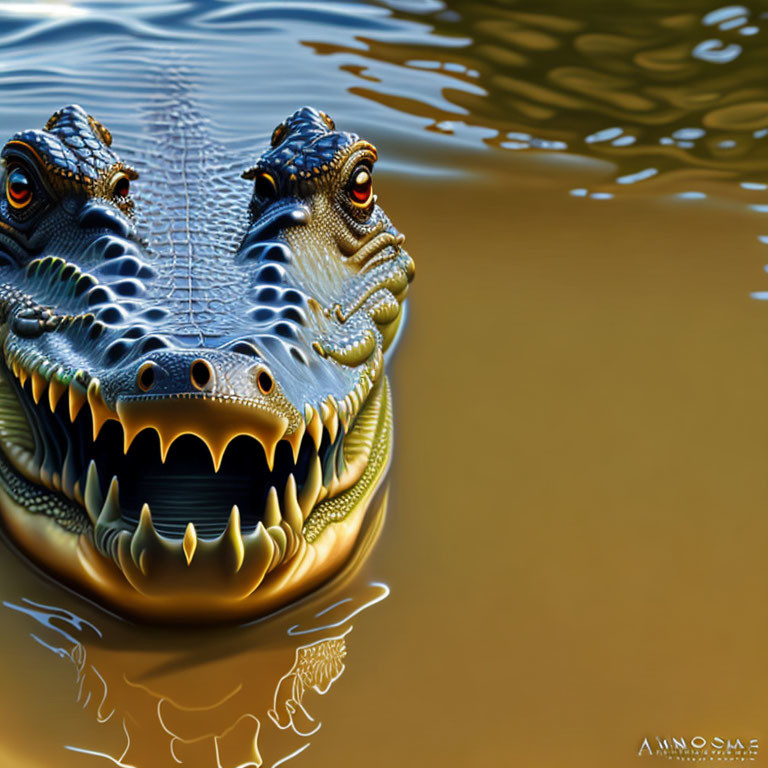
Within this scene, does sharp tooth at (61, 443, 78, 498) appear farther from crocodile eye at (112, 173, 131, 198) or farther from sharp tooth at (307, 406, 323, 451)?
crocodile eye at (112, 173, 131, 198)

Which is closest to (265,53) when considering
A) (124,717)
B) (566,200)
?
(566,200)

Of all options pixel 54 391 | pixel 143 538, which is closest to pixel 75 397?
pixel 54 391

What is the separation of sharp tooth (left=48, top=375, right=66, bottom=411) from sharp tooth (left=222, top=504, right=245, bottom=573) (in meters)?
0.52

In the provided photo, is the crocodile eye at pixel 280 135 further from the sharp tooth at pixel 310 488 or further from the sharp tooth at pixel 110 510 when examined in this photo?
the sharp tooth at pixel 110 510

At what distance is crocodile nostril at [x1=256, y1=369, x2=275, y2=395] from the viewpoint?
2.05 meters

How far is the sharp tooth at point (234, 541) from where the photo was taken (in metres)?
2.08

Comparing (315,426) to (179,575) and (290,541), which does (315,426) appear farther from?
(179,575)

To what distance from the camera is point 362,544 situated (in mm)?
2633

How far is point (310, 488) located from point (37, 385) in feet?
2.33

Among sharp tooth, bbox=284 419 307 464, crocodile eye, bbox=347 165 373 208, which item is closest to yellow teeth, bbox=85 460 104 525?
sharp tooth, bbox=284 419 307 464

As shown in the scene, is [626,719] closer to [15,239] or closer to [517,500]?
[517,500]

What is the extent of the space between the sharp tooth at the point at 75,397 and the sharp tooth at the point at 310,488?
53 cm

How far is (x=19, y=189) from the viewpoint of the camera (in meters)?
2.95

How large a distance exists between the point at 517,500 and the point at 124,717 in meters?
1.24
